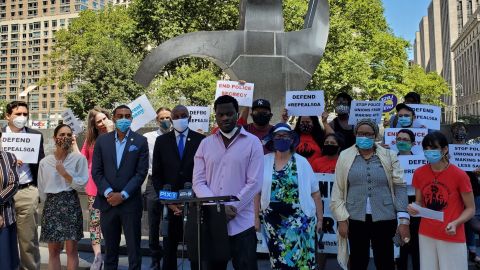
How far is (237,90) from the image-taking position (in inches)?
306

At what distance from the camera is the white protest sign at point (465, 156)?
5.74 meters

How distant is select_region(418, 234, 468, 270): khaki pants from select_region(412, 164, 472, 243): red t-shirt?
0.17ft

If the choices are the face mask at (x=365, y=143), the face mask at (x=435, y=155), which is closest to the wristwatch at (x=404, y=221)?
the face mask at (x=435, y=155)

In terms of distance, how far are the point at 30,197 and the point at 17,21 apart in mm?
160883

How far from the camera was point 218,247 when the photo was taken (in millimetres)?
3979

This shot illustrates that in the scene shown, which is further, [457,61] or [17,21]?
[17,21]

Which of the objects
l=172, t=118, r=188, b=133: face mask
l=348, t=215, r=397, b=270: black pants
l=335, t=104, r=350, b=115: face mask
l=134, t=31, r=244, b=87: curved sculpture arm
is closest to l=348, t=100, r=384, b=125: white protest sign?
l=335, t=104, r=350, b=115: face mask

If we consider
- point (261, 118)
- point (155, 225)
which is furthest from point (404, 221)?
point (155, 225)

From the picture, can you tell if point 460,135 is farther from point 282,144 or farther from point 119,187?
point 119,187

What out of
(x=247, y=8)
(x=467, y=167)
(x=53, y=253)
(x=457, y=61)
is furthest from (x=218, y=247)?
(x=457, y=61)

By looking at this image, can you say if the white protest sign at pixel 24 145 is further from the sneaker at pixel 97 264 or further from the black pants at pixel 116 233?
the sneaker at pixel 97 264

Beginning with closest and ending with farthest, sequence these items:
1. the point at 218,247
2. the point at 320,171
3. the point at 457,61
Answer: the point at 218,247, the point at 320,171, the point at 457,61

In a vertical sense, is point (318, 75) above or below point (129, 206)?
above

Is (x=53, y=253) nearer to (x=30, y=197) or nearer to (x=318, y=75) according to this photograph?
(x=30, y=197)
